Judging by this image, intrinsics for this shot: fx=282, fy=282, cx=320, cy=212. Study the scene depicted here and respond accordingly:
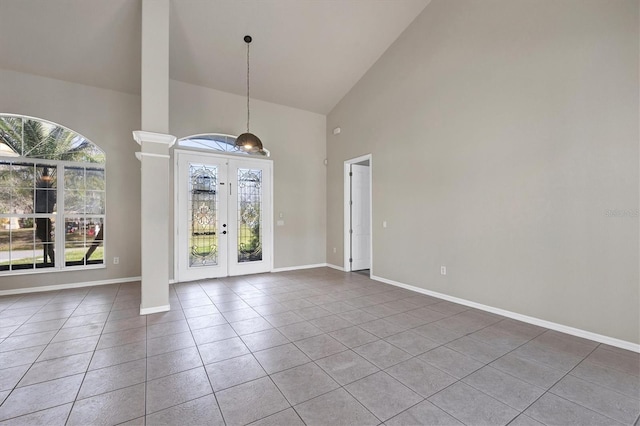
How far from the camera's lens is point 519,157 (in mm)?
3430

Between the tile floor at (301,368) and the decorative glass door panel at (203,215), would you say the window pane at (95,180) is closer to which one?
the decorative glass door panel at (203,215)

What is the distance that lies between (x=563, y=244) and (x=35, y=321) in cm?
618

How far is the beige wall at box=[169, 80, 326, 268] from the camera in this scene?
543 centimetres

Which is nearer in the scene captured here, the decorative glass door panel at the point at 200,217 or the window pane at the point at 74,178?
the window pane at the point at 74,178

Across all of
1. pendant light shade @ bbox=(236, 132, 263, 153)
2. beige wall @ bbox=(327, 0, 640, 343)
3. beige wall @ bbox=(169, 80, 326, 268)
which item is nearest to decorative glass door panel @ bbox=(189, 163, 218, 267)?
beige wall @ bbox=(169, 80, 326, 268)

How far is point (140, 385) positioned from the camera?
7.06ft

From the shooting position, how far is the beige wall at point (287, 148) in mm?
5434

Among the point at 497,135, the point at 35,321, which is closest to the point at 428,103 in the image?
the point at 497,135

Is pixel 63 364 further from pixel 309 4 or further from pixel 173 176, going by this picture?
pixel 309 4

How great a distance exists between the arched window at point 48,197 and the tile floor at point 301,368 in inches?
46.6

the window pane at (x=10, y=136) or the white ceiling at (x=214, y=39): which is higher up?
the white ceiling at (x=214, y=39)

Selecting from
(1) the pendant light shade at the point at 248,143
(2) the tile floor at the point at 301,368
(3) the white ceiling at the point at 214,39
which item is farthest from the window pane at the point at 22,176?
(1) the pendant light shade at the point at 248,143

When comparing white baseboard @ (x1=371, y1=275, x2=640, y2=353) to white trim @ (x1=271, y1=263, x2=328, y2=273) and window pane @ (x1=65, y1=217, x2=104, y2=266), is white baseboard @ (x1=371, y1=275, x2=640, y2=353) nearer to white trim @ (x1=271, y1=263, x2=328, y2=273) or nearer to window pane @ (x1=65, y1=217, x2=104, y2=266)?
white trim @ (x1=271, y1=263, x2=328, y2=273)

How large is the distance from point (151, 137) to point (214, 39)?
2050 mm
